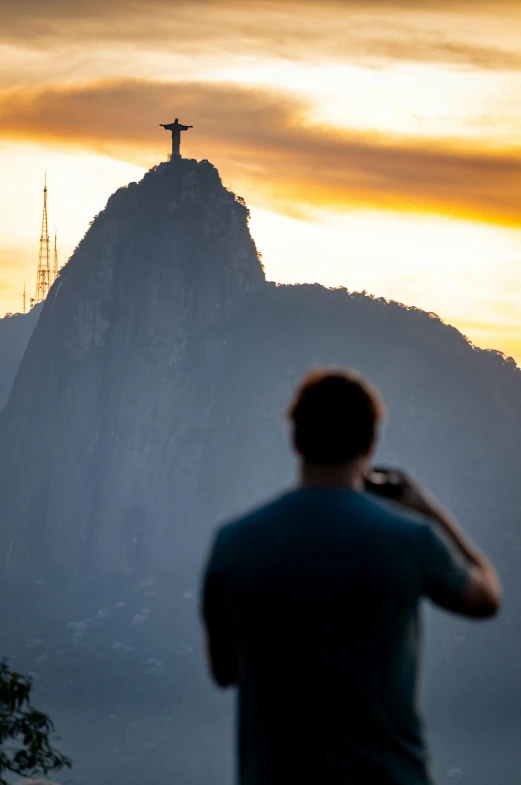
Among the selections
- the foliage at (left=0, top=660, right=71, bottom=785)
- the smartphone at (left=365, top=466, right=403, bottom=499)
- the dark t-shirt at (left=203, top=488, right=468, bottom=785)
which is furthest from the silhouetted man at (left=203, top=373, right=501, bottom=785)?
the foliage at (left=0, top=660, right=71, bottom=785)

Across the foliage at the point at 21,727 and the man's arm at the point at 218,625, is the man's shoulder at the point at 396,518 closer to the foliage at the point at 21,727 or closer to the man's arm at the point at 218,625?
the man's arm at the point at 218,625

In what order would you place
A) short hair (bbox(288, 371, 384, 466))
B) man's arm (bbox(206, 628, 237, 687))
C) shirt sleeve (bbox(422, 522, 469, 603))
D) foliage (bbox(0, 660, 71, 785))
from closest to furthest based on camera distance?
shirt sleeve (bbox(422, 522, 469, 603)), short hair (bbox(288, 371, 384, 466)), man's arm (bbox(206, 628, 237, 687)), foliage (bbox(0, 660, 71, 785))

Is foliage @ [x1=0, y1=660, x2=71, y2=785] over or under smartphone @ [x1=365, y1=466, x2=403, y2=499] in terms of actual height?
under

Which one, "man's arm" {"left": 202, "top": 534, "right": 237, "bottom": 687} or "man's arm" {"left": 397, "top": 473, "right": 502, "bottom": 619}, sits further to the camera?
"man's arm" {"left": 202, "top": 534, "right": 237, "bottom": 687}

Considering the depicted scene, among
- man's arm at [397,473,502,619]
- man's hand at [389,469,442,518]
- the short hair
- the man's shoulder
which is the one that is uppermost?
the short hair

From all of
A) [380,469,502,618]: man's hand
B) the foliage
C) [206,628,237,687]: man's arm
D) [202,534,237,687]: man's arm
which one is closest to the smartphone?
[380,469,502,618]: man's hand

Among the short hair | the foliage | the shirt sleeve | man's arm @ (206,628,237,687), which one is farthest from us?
the foliage

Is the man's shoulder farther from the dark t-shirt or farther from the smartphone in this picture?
the smartphone
